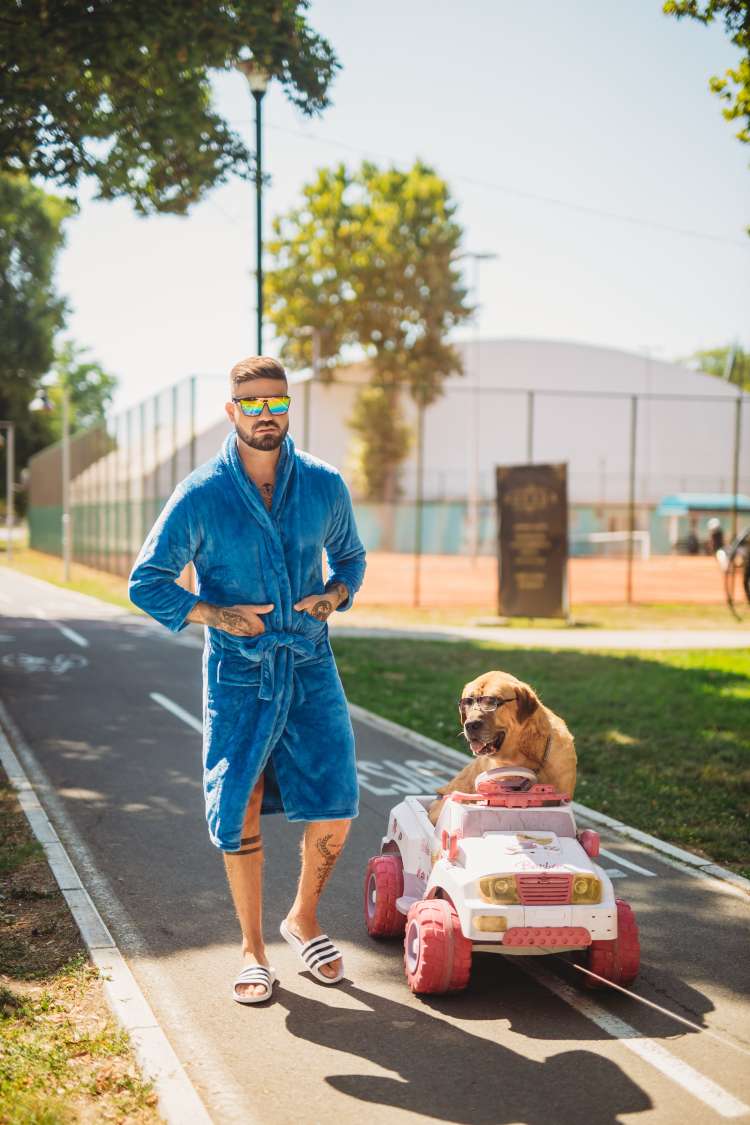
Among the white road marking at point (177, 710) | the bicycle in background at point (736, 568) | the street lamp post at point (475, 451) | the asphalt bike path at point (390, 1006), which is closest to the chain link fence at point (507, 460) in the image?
the street lamp post at point (475, 451)

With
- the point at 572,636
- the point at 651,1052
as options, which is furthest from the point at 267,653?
the point at 572,636

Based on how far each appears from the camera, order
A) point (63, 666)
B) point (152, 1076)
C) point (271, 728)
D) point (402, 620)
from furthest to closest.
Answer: point (402, 620) → point (63, 666) → point (271, 728) → point (152, 1076)

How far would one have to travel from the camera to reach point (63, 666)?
46.4ft

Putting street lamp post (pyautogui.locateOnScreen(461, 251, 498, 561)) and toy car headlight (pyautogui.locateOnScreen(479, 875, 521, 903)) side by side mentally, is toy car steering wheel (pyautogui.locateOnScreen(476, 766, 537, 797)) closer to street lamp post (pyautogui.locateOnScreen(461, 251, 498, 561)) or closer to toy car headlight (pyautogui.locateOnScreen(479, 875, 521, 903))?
toy car headlight (pyautogui.locateOnScreen(479, 875, 521, 903))

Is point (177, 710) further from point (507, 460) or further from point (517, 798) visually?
point (507, 460)

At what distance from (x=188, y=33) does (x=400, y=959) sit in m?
12.1

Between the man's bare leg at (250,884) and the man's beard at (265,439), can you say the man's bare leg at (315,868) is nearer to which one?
the man's bare leg at (250,884)

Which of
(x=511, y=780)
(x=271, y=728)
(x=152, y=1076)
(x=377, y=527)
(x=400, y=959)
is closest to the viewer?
(x=152, y=1076)

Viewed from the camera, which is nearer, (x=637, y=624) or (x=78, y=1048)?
(x=78, y=1048)

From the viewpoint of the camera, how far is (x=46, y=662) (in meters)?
14.5

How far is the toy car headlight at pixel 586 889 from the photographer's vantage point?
399cm

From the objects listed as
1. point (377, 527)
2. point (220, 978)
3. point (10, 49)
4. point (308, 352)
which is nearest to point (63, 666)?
point (10, 49)

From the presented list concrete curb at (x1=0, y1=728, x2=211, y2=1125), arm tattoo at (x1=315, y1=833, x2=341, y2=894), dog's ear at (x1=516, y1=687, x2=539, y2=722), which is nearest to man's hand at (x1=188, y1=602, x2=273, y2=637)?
arm tattoo at (x1=315, y1=833, x2=341, y2=894)

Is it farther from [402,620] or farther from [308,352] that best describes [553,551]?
[308,352]
